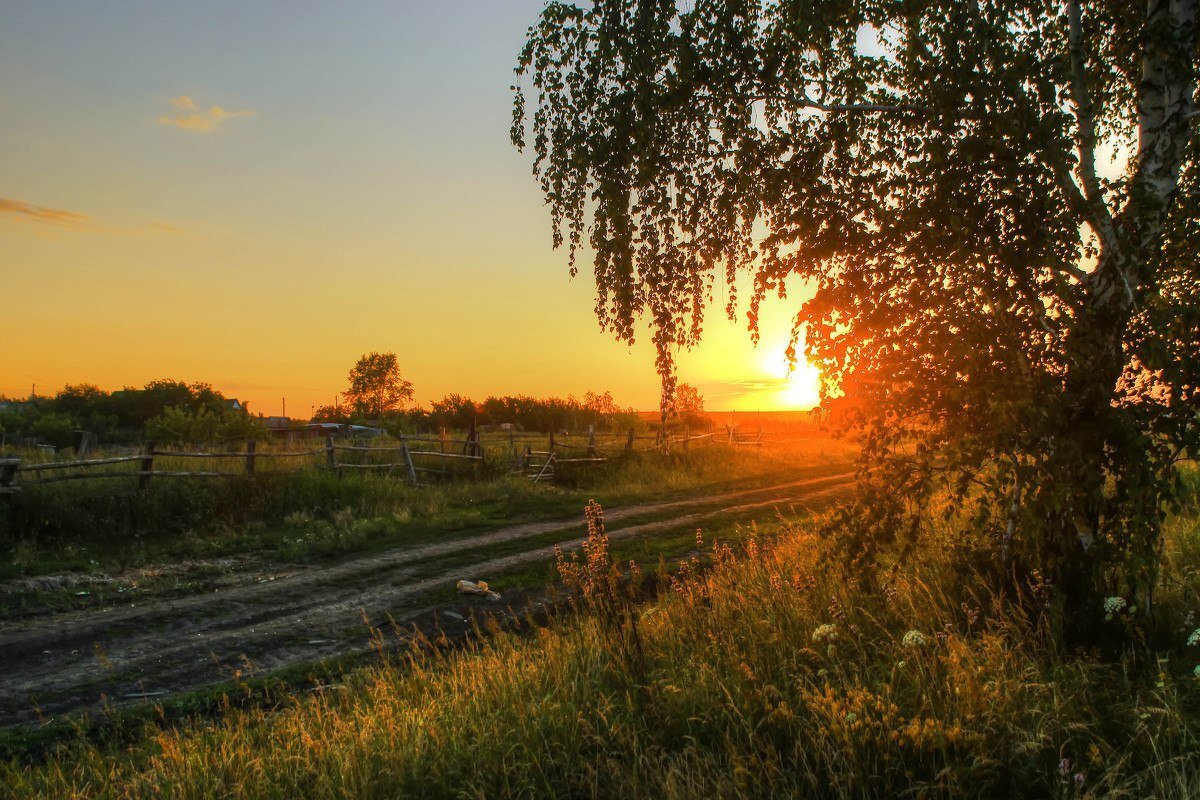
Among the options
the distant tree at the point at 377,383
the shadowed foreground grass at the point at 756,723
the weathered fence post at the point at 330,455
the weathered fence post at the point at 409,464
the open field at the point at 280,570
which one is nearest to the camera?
the shadowed foreground grass at the point at 756,723

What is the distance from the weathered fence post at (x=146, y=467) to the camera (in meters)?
14.0

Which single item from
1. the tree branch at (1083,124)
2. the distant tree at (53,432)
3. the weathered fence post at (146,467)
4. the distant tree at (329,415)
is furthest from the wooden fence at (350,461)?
the distant tree at (329,415)

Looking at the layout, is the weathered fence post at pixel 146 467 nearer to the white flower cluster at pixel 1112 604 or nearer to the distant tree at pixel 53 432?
the white flower cluster at pixel 1112 604

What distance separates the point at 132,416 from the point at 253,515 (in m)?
37.4

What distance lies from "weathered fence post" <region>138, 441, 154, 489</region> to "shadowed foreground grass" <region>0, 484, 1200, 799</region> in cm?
1010

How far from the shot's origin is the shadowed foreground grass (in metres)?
3.76

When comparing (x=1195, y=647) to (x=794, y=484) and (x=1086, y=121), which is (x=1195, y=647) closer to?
(x=1086, y=121)

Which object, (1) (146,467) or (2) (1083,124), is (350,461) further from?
(2) (1083,124)

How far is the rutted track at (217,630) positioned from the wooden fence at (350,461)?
4.44m

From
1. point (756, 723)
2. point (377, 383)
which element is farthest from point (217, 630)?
point (377, 383)

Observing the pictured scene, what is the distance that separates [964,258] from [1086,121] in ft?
5.48

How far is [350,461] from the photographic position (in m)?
19.6

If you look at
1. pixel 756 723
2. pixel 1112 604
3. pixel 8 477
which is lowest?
pixel 756 723

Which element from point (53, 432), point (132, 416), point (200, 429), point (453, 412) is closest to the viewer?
point (200, 429)
